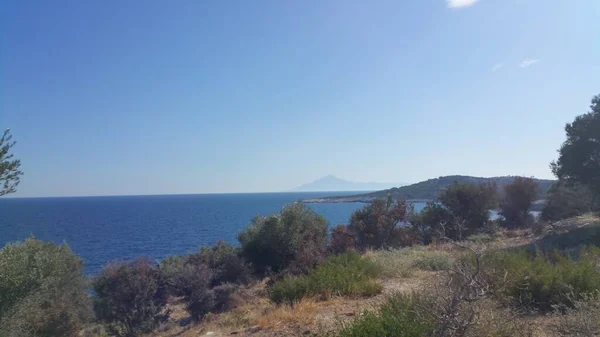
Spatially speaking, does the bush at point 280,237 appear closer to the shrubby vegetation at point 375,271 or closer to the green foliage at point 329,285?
the shrubby vegetation at point 375,271

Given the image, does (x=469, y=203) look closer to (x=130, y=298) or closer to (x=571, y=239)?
(x=571, y=239)

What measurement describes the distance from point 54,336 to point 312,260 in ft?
32.2

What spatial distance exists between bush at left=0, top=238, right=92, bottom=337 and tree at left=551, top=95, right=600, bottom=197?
27383 mm

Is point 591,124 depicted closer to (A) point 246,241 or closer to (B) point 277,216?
(B) point 277,216

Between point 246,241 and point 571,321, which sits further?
point 246,241

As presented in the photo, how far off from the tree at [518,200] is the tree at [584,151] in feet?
37.0

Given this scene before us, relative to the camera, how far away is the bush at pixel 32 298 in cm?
1163

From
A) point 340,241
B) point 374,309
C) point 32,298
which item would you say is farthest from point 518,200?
point 32,298

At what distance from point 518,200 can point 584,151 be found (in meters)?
13.2

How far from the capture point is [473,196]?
34281 millimetres

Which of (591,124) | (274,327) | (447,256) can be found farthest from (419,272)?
(591,124)

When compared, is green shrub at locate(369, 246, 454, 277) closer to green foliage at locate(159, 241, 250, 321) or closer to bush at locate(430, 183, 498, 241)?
green foliage at locate(159, 241, 250, 321)

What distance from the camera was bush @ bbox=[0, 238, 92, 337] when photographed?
38.2 ft

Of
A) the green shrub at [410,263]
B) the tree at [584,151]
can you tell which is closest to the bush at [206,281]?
the green shrub at [410,263]
